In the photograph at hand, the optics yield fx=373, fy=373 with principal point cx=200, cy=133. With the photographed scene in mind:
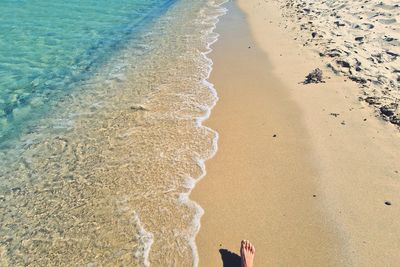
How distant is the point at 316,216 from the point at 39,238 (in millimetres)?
4197

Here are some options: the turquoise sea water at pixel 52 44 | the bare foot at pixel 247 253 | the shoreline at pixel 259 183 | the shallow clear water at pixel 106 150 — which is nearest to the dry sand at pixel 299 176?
the shoreline at pixel 259 183

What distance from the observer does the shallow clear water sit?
18.0ft

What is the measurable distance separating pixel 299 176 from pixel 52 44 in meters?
11.0

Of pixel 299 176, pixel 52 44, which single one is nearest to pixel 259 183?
pixel 299 176

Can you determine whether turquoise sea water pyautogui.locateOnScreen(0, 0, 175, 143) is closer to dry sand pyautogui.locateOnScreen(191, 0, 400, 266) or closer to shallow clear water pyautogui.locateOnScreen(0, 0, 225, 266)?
shallow clear water pyautogui.locateOnScreen(0, 0, 225, 266)

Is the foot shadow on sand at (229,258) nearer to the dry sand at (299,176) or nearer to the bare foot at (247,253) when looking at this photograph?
the dry sand at (299,176)

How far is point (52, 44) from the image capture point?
13719mm

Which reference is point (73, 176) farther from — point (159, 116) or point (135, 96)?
point (135, 96)

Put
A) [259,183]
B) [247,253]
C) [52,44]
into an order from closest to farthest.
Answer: [247,253] → [259,183] → [52,44]

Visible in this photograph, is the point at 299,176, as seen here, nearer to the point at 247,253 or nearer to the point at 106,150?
the point at 247,253

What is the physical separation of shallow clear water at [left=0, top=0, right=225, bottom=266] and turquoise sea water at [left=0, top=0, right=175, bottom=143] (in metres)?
0.07

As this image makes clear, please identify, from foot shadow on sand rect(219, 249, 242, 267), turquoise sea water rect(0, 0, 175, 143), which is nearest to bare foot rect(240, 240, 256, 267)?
foot shadow on sand rect(219, 249, 242, 267)

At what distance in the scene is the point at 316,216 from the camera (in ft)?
18.1

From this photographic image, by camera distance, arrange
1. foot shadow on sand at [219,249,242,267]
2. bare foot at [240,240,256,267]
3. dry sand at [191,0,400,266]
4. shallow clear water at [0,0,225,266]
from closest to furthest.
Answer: bare foot at [240,240,256,267] → foot shadow on sand at [219,249,242,267] → dry sand at [191,0,400,266] → shallow clear water at [0,0,225,266]
